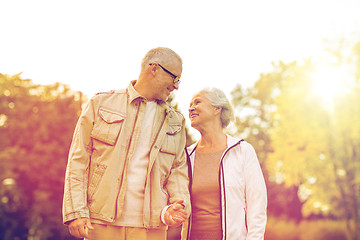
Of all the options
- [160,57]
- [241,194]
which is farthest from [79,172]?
[241,194]

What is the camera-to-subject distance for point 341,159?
22.9 meters

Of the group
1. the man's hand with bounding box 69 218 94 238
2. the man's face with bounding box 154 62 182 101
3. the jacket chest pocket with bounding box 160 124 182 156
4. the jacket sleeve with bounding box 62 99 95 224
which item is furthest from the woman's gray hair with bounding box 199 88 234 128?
the man's hand with bounding box 69 218 94 238

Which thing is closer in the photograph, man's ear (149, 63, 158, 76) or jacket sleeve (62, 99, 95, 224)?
jacket sleeve (62, 99, 95, 224)

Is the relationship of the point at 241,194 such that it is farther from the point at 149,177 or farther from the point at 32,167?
A: the point at 32,167

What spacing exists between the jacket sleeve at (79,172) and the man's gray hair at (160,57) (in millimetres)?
613

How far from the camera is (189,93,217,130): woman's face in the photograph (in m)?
4.94

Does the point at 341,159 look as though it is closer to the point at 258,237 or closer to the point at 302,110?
the point at 302,110

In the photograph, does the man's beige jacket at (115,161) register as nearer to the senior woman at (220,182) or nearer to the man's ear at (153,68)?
the man's ear at (153,68)

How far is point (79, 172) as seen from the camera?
11.3 feet

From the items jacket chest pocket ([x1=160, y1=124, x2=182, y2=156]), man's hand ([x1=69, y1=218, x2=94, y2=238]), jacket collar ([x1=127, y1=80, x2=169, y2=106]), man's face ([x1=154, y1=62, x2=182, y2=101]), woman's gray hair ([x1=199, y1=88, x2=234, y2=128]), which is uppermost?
woman's gray hair ([x1=199, y1=88, x2=234, y2=128])

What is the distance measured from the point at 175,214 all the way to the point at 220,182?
1.13 metres

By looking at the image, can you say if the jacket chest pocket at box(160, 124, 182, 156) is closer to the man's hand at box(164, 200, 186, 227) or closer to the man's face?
the man's face

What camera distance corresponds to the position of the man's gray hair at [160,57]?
3793mm

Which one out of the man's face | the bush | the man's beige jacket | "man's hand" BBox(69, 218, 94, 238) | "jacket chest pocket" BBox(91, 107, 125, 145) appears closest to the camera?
"man's hand" BBox(69, 218, 94, 238)
